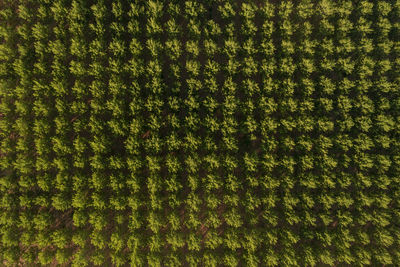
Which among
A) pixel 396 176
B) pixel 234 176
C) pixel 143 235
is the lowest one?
pixel 143 235

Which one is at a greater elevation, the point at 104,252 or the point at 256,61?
the point at 256,61

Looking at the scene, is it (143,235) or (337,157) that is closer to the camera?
(143,235)

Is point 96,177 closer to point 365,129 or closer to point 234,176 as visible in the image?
point 234,176

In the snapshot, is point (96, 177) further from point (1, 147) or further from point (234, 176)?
point (234, 176)

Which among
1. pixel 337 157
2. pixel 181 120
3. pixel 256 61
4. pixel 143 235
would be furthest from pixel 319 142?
pixel 143 235

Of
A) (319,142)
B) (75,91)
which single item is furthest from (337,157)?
(75,91)

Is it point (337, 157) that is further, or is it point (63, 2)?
point (337, 157)
